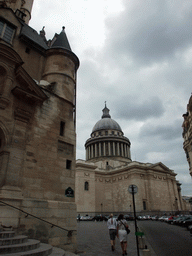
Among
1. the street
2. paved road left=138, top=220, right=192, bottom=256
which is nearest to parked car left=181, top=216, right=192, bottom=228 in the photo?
paved road left=138, top=220, right=192, bottom=256

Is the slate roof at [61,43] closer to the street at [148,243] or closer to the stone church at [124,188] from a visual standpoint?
the street at [148,243]

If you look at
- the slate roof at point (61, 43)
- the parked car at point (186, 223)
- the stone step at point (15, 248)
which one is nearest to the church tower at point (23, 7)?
the slate roof at point (61, 43)

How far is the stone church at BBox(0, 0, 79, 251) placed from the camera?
1012 cm

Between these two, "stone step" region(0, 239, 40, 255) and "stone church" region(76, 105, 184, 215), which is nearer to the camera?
"stone step" region(0, 239, 40, 255)

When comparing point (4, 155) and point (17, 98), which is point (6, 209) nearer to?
point (4, 155)

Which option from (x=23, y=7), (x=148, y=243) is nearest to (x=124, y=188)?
(x=148, y=243)

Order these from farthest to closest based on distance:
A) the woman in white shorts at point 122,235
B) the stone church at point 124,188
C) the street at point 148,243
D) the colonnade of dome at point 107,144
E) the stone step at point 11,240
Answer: the colonnade of dome at point 107,144 → the stone church at point 124,188 → the street at point 148,243 → the woman in white shorts at point 122,235 → the stone step at point 11,240

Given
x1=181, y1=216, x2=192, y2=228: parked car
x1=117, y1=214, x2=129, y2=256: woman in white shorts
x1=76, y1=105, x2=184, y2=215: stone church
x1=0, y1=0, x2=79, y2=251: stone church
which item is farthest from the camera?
x1=76, y1=105, x2=184, y2=215: stone church

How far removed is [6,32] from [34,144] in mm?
8843

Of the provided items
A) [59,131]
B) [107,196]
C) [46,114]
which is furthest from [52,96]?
[107,196]

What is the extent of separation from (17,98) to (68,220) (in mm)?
8045

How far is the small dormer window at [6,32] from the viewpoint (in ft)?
45.7

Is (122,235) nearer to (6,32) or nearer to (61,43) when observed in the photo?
(6,32)

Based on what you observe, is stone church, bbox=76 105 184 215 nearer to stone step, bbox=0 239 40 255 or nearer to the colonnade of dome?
the colonnade of dome
